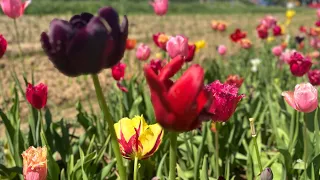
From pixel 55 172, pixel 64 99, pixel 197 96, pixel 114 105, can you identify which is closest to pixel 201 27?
pixel 64 99

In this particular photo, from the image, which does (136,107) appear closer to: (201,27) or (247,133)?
(247,133)

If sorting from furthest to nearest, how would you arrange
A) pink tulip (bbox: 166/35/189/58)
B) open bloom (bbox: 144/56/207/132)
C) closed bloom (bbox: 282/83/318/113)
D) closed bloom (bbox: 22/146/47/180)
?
pink tulip (bbox: 166/35/189/58), closed bloom (bbox: 282/83/318/113), closed bloom (bbox: 22/146/47/180), open bloom (bbox: 144/56/207/132)

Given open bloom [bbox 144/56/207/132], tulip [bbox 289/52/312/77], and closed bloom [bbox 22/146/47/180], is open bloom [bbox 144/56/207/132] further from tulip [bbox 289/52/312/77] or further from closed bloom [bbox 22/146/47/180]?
tulip [bbox 289/52/312/77]

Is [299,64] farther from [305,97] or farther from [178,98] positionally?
[178,98]

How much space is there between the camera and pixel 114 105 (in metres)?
3.05

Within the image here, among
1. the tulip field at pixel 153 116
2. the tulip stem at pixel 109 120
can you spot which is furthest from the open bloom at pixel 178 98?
the tulip stem at pixel 109 120

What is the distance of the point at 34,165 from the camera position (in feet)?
4.09

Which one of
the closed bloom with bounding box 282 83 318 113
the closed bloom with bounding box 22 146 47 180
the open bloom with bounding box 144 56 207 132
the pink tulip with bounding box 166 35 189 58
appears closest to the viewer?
the open bloom with bounding box 144 56 207 132

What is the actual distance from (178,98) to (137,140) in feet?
1.50

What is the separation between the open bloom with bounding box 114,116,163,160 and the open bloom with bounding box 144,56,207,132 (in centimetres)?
42

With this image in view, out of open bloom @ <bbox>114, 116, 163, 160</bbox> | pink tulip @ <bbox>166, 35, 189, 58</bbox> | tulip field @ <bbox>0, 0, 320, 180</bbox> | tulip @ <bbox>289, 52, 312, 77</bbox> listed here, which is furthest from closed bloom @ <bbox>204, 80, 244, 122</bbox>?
tulip @ <bbox>289, 52, 312, 77</bbox>

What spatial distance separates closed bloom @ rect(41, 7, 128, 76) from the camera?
0.83 metres

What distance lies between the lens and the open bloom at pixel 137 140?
1257mm

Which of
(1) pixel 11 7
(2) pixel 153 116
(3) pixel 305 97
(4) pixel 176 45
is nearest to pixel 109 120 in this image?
(3) pixel 305 97
